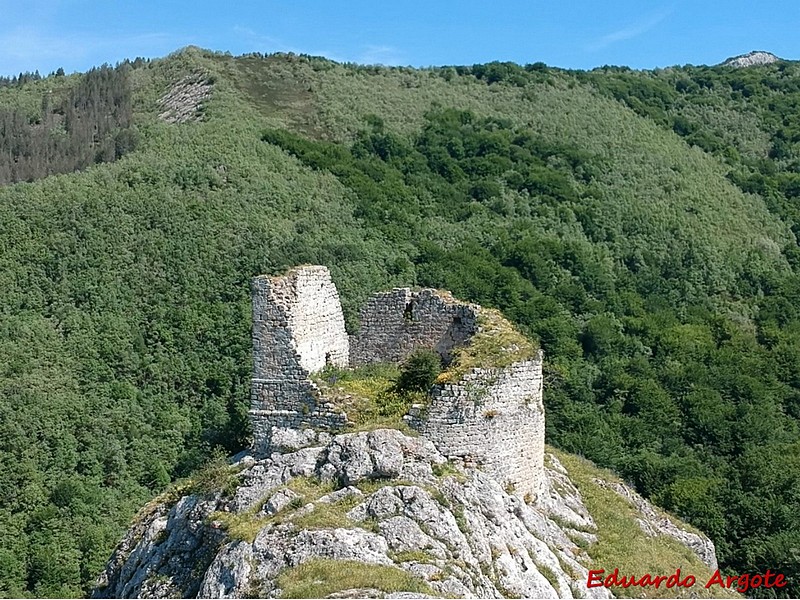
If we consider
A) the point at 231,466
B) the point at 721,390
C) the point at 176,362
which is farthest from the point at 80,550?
the point at 721,390

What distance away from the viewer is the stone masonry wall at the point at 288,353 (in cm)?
1775

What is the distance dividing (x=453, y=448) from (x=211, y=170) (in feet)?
188

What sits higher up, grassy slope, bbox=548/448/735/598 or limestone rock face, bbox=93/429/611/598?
limestone rock face, bbox=93/429/611/598

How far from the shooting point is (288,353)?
60.1ft

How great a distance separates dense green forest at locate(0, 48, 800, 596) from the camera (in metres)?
45.6

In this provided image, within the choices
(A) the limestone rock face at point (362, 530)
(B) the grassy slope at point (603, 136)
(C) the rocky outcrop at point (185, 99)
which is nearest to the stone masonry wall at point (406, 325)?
(A) the limestone rock face at point (362, 530)

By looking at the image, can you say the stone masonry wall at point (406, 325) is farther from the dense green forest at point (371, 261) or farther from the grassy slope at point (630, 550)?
the dense green forest at point (371, 261)

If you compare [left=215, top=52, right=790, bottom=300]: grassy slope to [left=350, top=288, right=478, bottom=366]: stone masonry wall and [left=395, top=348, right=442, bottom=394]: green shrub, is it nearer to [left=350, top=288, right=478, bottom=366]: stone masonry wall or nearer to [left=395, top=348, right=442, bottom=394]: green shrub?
[left=350, top=288, right=478, bottom=366]: stone masonry wall

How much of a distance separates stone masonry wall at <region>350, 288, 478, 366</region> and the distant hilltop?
13735 centimetres

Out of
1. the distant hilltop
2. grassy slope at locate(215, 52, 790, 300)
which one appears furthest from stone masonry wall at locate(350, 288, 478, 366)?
the distant hilltop

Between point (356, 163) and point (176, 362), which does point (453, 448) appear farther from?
point (356, 163)

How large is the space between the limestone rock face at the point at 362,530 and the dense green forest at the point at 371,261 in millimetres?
14041

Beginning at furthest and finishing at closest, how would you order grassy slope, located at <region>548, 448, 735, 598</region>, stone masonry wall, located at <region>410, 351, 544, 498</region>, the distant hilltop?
the distant hilltop < grassy slope, located at <region>548, 448, 735, 598</region> < stone masonry wall, located at <region>410, 351, 544, 498</region>

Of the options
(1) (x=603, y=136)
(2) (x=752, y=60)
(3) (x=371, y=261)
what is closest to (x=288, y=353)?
(3) (x=371, y=261)
